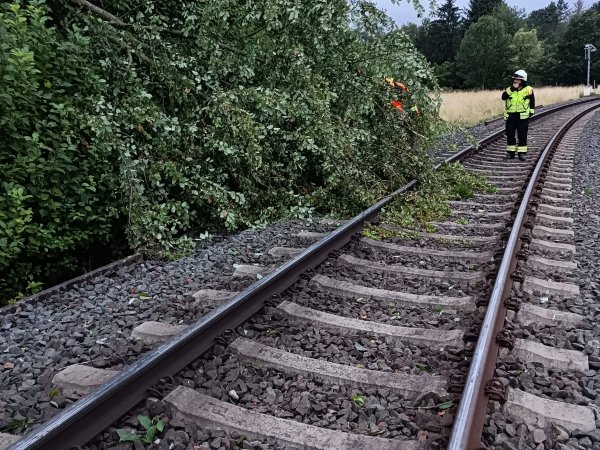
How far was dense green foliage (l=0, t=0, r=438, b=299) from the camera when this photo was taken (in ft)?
15.7

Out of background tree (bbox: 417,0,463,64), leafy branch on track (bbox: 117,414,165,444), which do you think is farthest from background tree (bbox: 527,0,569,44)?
leafy branch on track (bbox: 117,414,165,444)

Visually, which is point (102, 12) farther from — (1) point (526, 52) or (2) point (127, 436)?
(1) point (526, 52)

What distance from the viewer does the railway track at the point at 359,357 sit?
254 centimetres

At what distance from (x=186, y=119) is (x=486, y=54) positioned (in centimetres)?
7678

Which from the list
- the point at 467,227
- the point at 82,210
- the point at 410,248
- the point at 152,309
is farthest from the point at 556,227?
the point at 82,210

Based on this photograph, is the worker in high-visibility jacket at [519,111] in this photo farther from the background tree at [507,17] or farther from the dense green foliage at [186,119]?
the background tree at [507,17]

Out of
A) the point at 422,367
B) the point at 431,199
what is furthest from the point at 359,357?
the point at 431,199

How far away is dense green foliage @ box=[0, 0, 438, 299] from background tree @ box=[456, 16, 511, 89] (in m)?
73.1

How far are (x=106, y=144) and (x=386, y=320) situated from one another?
2.98 meters

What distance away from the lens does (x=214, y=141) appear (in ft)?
19.5

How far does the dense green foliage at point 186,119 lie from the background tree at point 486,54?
73092 mm

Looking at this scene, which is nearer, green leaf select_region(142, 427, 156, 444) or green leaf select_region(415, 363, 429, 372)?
green leaf select_region(142, 427, 156, 444)

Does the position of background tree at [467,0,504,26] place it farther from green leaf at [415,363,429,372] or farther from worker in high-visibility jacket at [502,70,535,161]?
green leaf at [415,363,429,372]

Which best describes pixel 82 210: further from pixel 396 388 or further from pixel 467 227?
pixel 467 227
